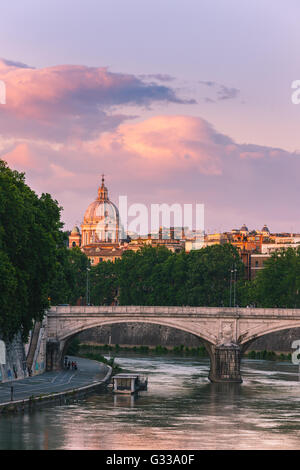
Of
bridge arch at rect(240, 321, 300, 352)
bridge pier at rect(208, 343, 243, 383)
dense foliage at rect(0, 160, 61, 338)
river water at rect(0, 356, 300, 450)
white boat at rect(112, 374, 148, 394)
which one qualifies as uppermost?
dense foliage at rect(0, 160, 61, 338)

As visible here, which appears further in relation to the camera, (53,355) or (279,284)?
(279,284)

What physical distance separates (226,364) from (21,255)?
822 inches

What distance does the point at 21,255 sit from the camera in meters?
70.5

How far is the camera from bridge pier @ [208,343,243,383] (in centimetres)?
8356

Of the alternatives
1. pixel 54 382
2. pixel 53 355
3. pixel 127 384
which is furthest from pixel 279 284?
pixel 54 382

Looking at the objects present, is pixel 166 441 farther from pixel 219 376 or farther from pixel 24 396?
pixel 219 376

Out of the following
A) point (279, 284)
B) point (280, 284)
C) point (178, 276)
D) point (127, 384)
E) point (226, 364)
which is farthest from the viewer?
point (178, 276)

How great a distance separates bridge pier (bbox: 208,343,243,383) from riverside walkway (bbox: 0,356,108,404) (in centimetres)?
794

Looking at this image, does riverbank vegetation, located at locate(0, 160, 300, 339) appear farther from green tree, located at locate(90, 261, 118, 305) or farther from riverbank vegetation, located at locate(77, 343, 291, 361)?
riverbank vegetation, located at locate(77, 343, 291, 361)

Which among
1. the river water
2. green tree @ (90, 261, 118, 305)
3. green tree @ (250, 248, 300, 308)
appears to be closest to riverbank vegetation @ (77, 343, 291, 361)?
green tree @ (250, 248, 300, 308)

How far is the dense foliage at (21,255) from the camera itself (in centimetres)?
6644

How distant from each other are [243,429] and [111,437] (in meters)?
7.70

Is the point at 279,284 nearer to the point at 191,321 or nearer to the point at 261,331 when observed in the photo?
the point at 261,331
